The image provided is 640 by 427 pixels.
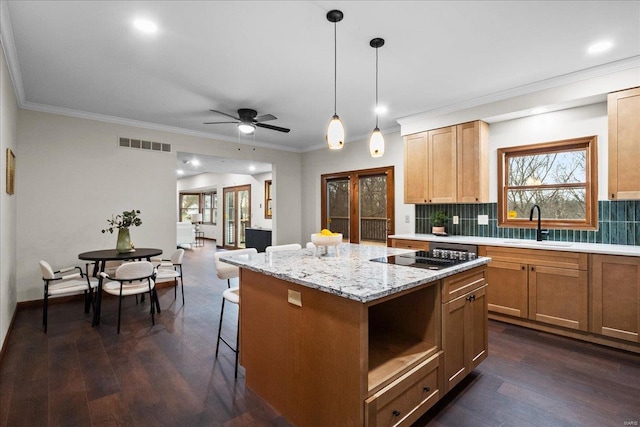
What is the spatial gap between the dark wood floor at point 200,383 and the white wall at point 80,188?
4.23 ft

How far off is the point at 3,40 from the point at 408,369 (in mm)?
3897

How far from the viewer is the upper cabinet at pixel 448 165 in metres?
3.99

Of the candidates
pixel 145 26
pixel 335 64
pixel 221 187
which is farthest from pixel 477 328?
pixel 221 187

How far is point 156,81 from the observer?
135 inches

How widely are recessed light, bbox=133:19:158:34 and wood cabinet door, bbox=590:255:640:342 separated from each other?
4.41 meters

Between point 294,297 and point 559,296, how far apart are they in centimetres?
295

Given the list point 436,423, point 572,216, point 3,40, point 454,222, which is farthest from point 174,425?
point 572,216

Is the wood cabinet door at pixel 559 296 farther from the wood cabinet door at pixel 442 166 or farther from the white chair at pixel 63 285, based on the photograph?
the white chair at pixel 63 285

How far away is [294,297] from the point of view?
1795mm

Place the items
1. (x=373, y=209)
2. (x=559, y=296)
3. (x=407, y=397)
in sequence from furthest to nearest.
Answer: (x=373, y=209), (x=559, y=296), (x=407, y=397)

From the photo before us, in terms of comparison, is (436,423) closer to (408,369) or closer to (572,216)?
(408,369)

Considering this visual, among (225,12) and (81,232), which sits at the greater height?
(225,12)

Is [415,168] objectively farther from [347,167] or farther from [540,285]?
[540,285]

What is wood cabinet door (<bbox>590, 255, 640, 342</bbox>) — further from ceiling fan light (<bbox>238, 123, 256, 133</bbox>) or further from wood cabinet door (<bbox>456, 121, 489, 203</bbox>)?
ceiling fan light (<bbox>238, 123, 256, 133</bbox>)
